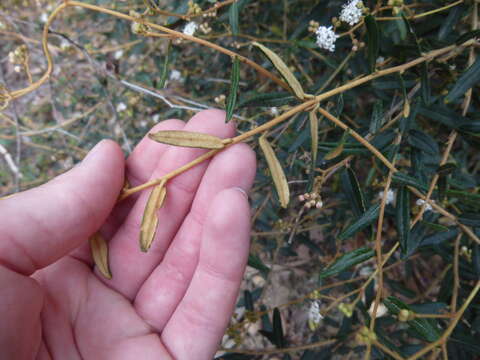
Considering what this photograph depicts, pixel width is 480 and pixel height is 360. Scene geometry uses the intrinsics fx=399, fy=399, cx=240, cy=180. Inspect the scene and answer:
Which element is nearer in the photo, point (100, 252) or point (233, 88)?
point (233, 88)

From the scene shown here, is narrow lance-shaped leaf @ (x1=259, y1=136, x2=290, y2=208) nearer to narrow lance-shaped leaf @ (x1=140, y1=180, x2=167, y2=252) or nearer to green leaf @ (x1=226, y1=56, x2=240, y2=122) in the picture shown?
green leaf @ (x1=226, y1=56, x2=240, y2=122)

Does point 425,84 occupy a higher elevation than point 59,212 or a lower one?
higher

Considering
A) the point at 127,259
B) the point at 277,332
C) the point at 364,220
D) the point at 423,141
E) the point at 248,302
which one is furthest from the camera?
the point at 248,302

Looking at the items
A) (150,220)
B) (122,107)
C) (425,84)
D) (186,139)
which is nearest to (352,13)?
(425,84)

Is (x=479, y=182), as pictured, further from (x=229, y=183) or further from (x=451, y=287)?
(x=229, y=183)

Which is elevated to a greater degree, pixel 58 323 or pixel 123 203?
pixel 123 203

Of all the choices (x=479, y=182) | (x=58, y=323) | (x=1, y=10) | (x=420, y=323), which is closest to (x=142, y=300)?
(x=58, y=323)

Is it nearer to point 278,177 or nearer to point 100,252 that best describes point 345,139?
point 278,177
